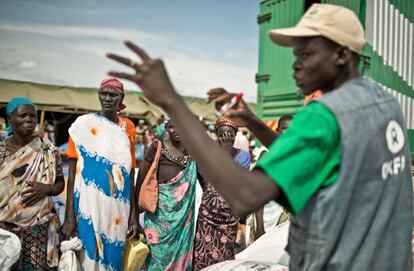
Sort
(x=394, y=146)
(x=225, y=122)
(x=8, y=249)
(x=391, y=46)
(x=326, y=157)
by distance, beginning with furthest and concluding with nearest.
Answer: (x=391, y=46) < (x=225, y=122) < (x=8, y=249) < (x=394, y=146) < (x=326, y=157)

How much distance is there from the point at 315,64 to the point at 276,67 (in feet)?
16.5

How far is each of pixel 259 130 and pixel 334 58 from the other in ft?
1.56

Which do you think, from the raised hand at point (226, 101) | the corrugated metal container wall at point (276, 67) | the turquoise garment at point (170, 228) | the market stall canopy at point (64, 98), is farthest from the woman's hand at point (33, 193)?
the market stall canopy at point (64, 98)

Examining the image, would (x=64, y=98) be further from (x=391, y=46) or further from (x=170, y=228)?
(x=391, y=46)

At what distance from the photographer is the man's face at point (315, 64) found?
1.17 meters

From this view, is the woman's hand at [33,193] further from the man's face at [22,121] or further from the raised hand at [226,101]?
the raised hand at [226,101]

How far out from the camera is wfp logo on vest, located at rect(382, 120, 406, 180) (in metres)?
1.15

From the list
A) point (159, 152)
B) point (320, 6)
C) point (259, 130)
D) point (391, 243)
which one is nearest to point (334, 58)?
point (320, 6)

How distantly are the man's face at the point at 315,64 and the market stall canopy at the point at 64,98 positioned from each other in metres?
Answer: 12.5

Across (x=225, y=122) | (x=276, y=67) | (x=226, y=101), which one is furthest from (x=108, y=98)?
(x=276, y=67)

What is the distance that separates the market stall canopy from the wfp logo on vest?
12560mm

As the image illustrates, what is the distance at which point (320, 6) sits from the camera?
123 centimetres

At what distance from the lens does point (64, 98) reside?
14.9 m

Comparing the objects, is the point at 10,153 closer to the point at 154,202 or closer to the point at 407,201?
the point at 154,202
